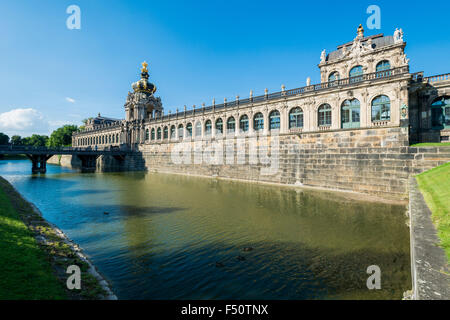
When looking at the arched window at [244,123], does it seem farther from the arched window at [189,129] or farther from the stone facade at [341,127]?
the arched window at [189,129]

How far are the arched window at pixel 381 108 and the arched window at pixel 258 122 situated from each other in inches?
486

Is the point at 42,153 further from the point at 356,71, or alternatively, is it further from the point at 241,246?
the point at 356,71

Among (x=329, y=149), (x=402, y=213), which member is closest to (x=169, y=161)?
(x=329, y=149)

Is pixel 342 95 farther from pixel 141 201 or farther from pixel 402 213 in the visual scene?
pixel 141 201

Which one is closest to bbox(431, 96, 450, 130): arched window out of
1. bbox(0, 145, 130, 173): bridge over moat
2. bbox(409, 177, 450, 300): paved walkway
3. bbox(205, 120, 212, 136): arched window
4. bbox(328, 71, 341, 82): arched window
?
bbox(328, 71, 341, 82): arched window

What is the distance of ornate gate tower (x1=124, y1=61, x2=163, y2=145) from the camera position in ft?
166

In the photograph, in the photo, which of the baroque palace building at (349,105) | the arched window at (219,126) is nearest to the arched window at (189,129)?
the baroque palace building at (349,105)

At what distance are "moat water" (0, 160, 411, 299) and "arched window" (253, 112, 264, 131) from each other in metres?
15.4

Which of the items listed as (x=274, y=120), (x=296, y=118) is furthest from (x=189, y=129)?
(x=296, y=118)

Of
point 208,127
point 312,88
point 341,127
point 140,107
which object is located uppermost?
point 140,107

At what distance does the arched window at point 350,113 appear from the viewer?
21797 mm

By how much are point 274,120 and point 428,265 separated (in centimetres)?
2454

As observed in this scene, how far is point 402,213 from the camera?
13094 mm

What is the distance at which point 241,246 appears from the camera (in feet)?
29.4
